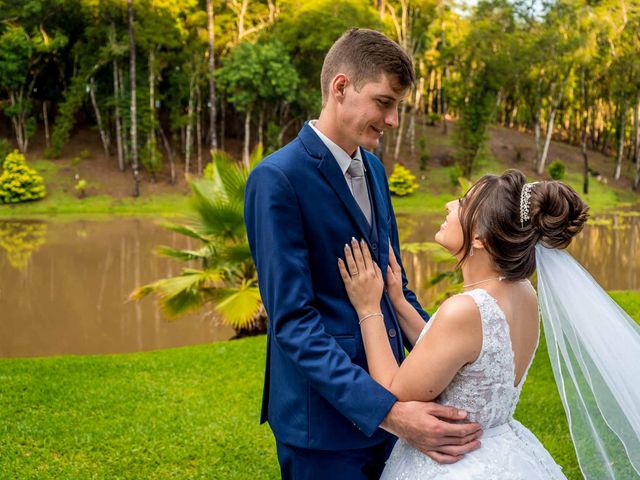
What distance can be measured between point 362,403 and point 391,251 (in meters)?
0.74

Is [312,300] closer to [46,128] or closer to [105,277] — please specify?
[105,277]

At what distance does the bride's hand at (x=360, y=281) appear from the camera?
7.29ft

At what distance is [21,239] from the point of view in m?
18.5

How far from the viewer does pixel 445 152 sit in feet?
120

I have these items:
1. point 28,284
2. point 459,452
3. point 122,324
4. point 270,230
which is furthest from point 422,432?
point 28,284

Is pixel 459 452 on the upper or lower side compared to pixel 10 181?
upper

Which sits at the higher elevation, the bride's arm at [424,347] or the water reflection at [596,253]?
the bride's arm at [424,347]

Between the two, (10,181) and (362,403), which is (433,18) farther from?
(362,403)

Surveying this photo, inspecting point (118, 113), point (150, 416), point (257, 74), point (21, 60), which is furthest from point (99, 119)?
point (150, 416)

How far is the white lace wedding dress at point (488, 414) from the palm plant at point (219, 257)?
583cm

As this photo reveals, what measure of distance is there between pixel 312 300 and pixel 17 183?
2624 cm

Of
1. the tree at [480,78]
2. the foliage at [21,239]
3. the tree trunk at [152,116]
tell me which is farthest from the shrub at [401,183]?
the foliage at [21,239]

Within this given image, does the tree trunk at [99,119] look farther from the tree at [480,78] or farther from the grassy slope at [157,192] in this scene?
the tree at [480,78]

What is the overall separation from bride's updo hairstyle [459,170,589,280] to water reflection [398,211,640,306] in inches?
278
